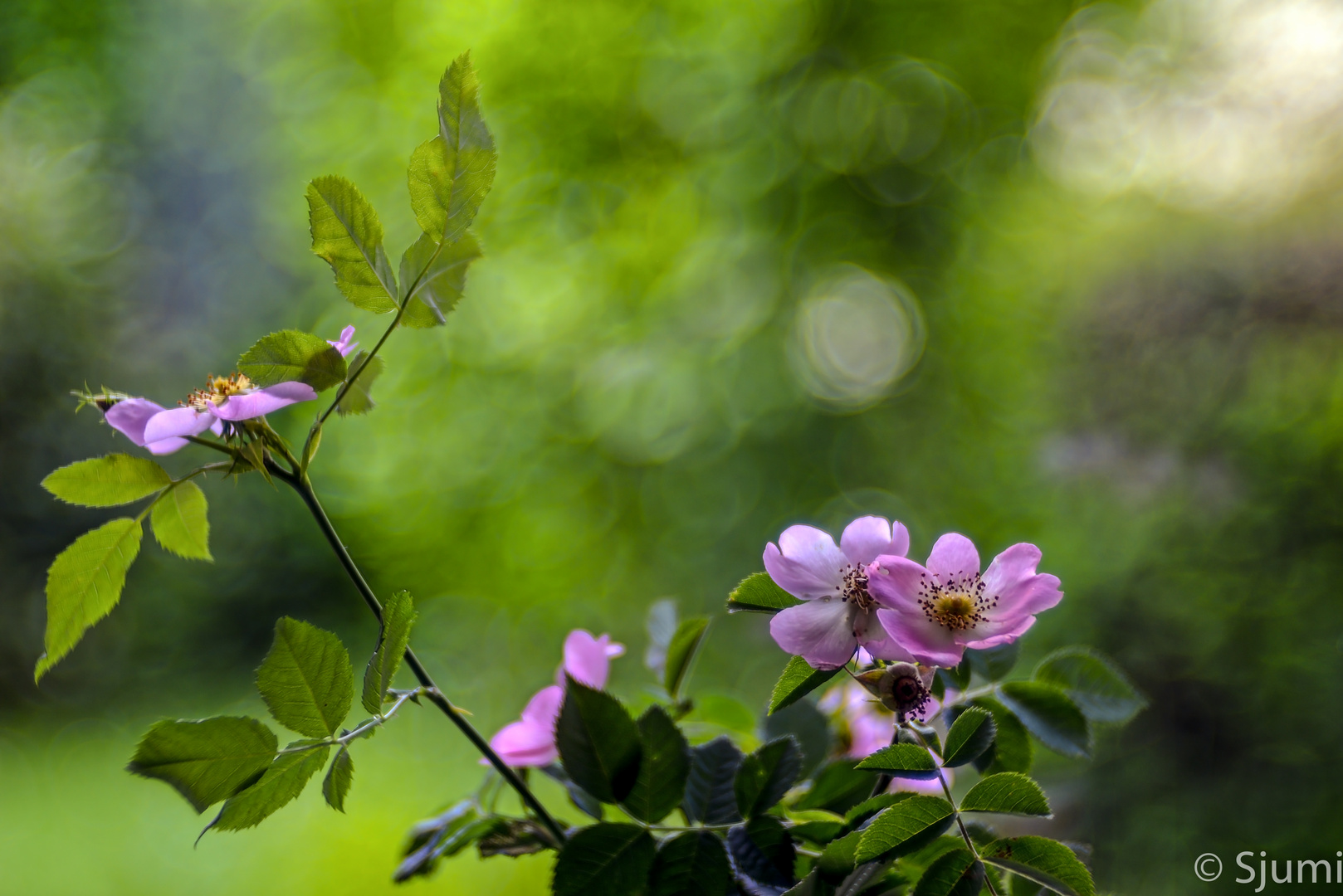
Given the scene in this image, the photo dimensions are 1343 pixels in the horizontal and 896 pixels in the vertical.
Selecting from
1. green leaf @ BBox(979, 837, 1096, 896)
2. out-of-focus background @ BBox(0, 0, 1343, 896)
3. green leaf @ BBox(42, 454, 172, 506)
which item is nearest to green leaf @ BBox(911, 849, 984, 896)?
green leaf @ BBox(979, 837, 1096, 896)

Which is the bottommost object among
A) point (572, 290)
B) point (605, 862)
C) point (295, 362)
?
point (605, 862)

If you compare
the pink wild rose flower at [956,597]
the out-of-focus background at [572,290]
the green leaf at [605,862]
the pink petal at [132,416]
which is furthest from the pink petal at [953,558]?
the out-of-focus background at [572,290]

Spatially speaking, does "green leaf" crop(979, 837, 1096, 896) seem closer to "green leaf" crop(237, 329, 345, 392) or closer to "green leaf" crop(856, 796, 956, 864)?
"green leaf" crop(856, 796, 956, 864)

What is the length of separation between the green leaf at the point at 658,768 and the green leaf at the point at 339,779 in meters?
0.07

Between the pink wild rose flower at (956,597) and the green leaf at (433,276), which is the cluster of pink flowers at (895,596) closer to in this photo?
the pink wild rose flower at (956,597)

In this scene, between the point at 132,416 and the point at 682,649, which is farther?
the point at 682,649

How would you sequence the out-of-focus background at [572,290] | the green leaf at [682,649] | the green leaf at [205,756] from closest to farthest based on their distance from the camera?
1. the green leaf at [205,756]
2. the green leaf at [682,649]
3. the out-of-focus background at [572,290]

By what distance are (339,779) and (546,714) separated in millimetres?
88

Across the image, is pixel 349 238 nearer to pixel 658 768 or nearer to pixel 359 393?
pixel 359 393

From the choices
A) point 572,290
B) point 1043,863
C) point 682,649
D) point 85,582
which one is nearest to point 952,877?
point 1043,863

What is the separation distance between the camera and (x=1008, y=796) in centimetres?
19

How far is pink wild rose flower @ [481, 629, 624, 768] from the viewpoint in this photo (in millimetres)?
266

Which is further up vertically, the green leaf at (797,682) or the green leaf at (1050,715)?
the green leaf at (1050,715)

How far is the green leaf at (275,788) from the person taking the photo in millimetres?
183
